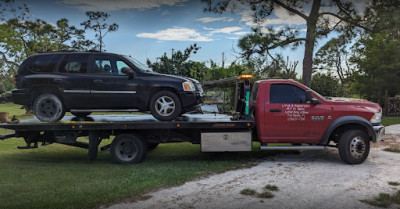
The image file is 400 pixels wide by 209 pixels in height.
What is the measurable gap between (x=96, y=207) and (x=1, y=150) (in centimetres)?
617

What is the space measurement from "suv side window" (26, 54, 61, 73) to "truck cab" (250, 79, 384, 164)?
178 inches

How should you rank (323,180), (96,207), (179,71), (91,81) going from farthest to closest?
(179,71) → (91,81) → (323,180) → (96,207)

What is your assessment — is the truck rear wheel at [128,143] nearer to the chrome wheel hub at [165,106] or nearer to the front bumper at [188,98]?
the chrome wheel hub at [165,106]

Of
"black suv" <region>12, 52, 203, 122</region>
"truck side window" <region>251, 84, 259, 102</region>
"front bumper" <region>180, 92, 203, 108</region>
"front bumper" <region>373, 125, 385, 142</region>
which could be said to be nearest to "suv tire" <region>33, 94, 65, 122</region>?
"black suv" <region>12, 52, 203, 122</region>

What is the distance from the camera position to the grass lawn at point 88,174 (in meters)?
4.71

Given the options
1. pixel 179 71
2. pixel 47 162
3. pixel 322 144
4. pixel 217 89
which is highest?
pixel 179 71

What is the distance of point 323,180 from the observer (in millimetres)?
5723

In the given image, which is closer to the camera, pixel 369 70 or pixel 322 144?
pixel 322 144

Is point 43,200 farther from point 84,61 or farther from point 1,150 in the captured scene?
point 1,150

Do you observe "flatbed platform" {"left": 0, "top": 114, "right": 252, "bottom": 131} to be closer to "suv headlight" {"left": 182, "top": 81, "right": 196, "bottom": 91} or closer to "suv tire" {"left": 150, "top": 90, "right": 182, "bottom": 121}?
"suv tire" {"left": 150, "top": 90, "right": 182, "bottom": 121}

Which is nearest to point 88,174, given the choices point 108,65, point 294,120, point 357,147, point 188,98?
point 108,65

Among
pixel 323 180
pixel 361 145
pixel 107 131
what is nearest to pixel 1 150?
pixel 107 131

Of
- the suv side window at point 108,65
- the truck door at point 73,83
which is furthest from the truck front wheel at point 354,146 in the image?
the truck door at point 73,83

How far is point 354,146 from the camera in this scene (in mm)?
6824
